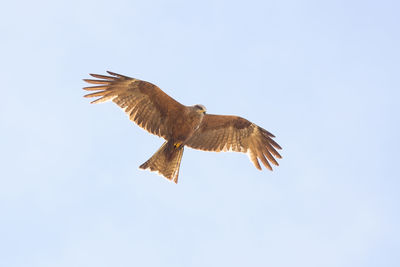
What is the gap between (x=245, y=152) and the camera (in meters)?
16.2

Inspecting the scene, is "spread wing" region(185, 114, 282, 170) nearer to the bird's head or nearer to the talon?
the talon

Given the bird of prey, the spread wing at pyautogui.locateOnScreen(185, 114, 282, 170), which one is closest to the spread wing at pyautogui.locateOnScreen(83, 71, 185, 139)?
the bird of prey

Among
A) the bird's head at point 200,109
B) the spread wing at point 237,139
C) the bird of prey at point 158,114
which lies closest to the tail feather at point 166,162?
the bird of prey at point 158,114

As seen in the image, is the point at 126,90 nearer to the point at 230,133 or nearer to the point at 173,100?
the point at 173,100

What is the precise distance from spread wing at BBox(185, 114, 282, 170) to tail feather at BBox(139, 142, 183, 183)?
2.33ft

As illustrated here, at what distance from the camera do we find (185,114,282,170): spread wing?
1582 centimetres

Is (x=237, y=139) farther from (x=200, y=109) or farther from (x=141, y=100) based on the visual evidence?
(x=141, y=100)

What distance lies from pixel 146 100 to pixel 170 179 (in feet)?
6.34

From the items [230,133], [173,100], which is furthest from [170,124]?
[230,133]

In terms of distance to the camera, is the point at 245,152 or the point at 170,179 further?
the point at 245,152

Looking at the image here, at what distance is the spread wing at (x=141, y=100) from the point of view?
14805mm

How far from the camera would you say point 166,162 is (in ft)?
49.3

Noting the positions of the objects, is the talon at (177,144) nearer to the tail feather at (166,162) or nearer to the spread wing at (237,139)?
the tail feather at (166,162)

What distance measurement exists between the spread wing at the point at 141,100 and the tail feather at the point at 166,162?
339mm
